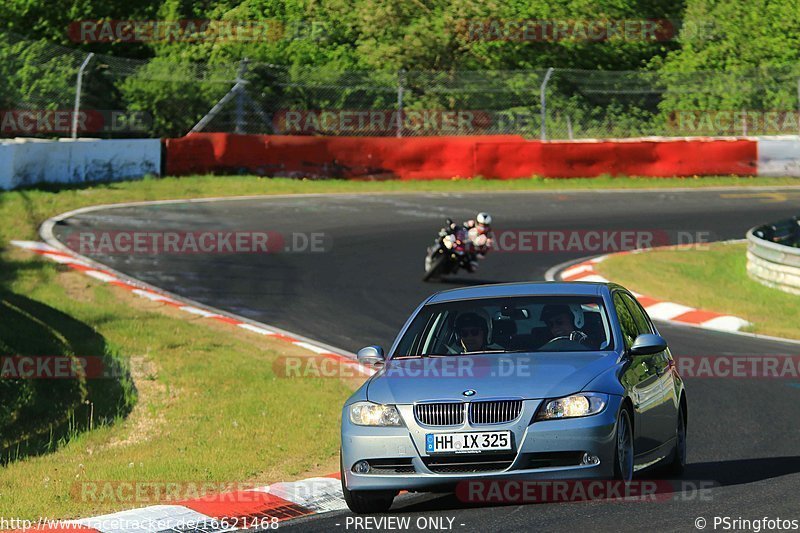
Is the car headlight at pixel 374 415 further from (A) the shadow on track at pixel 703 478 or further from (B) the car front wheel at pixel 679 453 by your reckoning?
(B) the car front wheel at pixel 679 453

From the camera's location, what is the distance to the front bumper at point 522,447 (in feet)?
23.3

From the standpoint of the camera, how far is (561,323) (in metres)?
8.48

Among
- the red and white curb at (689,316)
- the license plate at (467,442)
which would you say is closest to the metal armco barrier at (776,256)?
the red and white curb at (689,316)


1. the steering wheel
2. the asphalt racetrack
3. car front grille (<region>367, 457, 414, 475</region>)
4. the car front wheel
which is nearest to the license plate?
car front grille (<region>367, 457, 414, 475</region>)

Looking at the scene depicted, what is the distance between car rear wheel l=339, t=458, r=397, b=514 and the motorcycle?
1207 cm

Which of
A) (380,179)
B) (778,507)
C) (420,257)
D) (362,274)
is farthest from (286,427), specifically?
(380,179)

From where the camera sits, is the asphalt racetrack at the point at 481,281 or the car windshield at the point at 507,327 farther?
the car windshield at the point at 507,327

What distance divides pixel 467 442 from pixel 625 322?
1.97m

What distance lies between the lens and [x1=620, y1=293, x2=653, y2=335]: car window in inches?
358

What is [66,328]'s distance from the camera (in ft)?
50.5

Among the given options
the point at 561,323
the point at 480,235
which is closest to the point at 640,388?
the point at 561,323

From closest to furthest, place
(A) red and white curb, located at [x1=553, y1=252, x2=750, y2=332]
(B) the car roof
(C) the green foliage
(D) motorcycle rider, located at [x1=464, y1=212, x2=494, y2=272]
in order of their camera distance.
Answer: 1. (B) the car roof
2. (A) red and white curb, located at [x1=553, y1=252, x2=750, y2=332]
3. (D) motorcycle rider, located at [x1=464, y1=212, x2=494, y2=272]
4. (C) the green foliage

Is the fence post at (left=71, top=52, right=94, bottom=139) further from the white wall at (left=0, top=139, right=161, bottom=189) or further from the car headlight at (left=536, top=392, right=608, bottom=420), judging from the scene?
the car headlight at (left=536, top=392, right=608, bottom=420)

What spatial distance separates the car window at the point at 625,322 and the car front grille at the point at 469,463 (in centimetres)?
152
